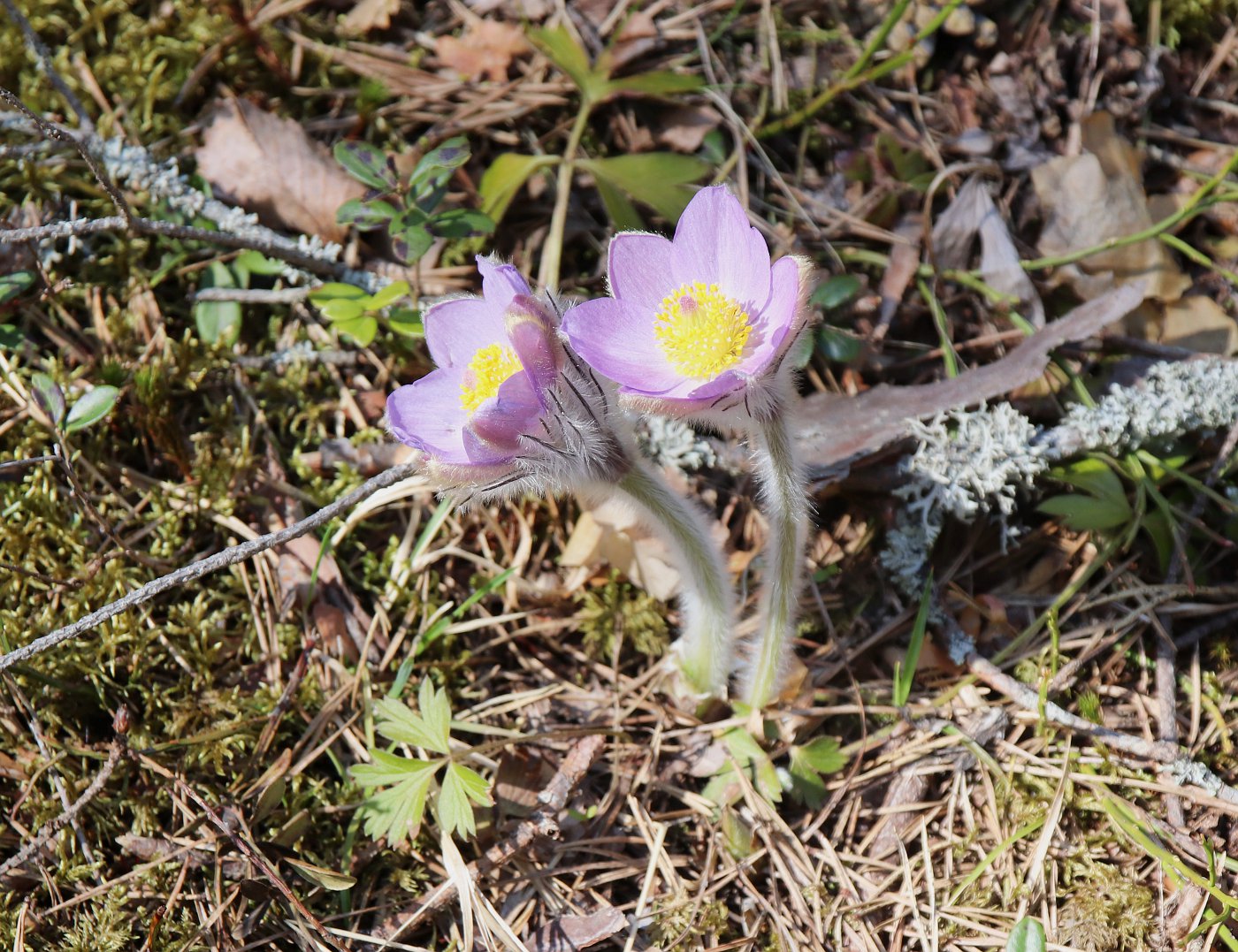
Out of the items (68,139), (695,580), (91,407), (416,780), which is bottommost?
(416,780)

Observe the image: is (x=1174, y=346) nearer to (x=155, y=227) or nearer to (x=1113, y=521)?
(x=1113, y=521)

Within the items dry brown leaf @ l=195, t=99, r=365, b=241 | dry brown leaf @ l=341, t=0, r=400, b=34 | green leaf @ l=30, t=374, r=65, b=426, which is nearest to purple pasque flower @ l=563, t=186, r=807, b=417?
dry brown leaf @ l=195, t=99, r=365, b=241

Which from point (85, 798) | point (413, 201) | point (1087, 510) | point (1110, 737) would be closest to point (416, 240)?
point (413, 201)

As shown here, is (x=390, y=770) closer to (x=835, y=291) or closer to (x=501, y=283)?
(x=501, y=283)

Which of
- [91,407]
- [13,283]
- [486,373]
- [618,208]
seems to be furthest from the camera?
[618,208]

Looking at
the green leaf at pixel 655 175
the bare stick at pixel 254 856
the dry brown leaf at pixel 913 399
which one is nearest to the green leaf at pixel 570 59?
the green leaf at pixel 655 175

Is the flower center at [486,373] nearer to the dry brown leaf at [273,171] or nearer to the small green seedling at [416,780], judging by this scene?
the small green seedling at [416,780]
